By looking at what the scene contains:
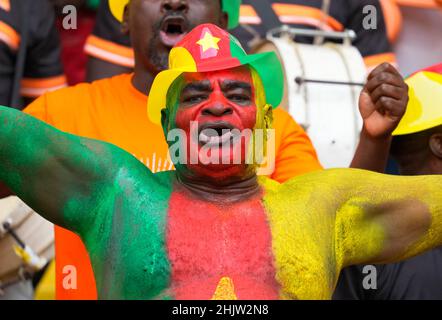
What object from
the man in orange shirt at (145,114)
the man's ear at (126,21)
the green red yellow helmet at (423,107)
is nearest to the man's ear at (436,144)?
the green red yellow helmet at (423,107)

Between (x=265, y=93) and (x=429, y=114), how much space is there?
0.98 meters

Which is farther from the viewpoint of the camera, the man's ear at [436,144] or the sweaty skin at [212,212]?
the man's ear at [436,144]

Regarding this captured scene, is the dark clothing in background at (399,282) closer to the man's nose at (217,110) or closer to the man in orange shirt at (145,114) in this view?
the man in orange shirt at (145,114)

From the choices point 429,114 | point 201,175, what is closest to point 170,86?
point 201,175

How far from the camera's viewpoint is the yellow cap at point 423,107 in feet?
15.1

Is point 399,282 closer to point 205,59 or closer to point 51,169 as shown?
point 205,59

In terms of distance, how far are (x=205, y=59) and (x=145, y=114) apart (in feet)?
2.92

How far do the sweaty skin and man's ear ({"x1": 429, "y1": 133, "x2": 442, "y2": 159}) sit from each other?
1.00 m

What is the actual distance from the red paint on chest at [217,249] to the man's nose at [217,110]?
23 cm

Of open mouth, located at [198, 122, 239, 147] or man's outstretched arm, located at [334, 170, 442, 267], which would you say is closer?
open mouth, located at [198, 122, 239, 147]

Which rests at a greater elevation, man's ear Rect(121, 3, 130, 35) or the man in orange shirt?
man's ear Rect(121, 3, 130, 35)

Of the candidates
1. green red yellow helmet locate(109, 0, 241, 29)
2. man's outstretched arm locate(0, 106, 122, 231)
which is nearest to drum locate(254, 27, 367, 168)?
green red yellow helmet locate(109, 0, 241, 29)

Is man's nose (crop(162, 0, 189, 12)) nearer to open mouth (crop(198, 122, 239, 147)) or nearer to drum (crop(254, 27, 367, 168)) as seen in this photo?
drum (crop(254, 27, 367, 168))

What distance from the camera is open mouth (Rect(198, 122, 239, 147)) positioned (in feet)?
11.4
